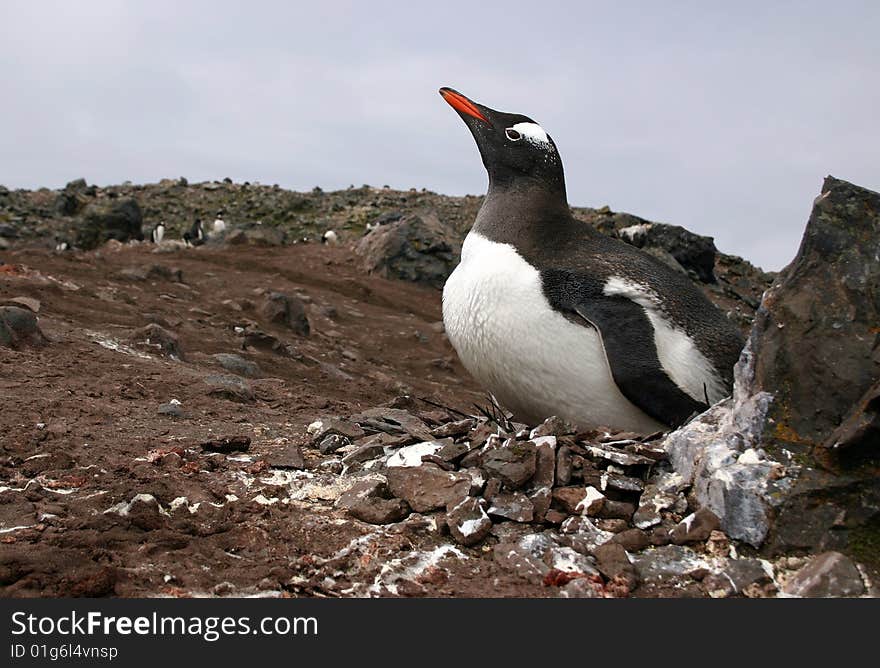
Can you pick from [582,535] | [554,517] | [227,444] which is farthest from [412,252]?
[582,535]

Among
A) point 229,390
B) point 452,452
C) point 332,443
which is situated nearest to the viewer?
point 452,452

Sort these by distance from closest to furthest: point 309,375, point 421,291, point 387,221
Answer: point 309,375, point 421,291, point 387,221

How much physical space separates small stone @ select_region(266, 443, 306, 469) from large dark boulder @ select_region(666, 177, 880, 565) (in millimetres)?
1787

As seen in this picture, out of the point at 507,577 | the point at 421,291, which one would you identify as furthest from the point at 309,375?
the point at 421,291

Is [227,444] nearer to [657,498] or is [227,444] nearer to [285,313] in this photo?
[657,498]

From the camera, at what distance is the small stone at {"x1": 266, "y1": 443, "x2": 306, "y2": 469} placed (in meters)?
4.31

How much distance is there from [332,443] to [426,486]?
99 centimetres

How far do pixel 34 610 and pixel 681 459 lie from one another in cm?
255

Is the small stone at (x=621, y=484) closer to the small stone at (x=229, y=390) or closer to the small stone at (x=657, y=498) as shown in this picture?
the small stone at (x=657, y=498)

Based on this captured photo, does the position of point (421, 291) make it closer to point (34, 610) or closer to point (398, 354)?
point (398, 354)

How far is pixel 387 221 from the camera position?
25.3 meters

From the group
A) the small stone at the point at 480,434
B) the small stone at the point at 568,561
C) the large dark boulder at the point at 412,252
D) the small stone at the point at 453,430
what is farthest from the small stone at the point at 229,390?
the large dark boulder at the point at 412,252

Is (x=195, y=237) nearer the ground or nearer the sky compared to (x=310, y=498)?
nearer the sky

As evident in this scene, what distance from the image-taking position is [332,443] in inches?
182
